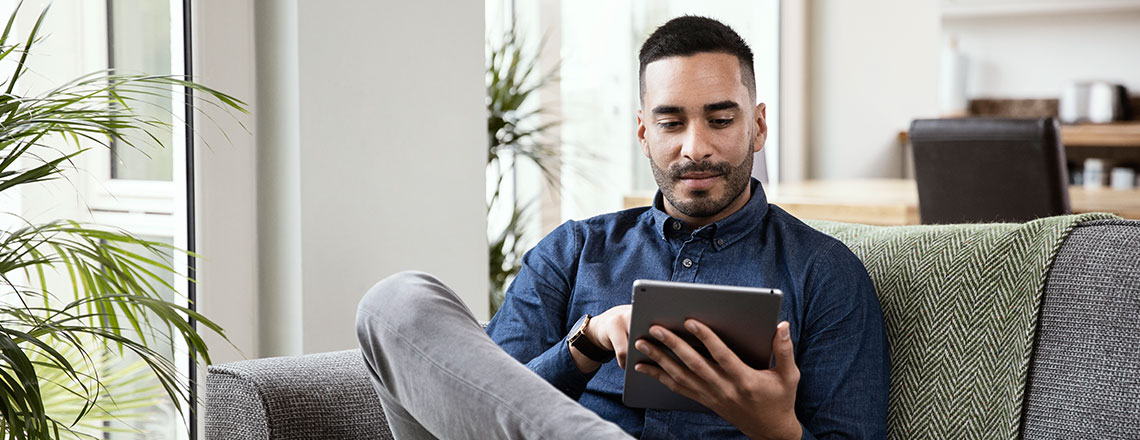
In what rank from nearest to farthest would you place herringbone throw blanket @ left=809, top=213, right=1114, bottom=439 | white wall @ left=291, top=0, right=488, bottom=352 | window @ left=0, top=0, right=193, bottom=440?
herringbone throw blanket @ left=809, top=213, right=1114, bottom=439 < window @ left=0, top=0, right=193, bottom=440 < white wall @ left=291, top=0, right=488, bottom=352

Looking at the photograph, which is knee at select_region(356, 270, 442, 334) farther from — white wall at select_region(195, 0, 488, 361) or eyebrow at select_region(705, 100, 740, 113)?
white wall at select_region(195, 0, 488, 361)

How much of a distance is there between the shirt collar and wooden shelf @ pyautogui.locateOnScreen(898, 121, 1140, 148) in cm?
355

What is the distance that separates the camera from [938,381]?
4.41ft

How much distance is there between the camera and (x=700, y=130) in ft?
4.64

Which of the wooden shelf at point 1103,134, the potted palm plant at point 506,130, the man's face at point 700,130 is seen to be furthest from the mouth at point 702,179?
the wooden shelf at point 1103,134

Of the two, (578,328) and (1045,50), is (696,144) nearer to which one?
(578,328)

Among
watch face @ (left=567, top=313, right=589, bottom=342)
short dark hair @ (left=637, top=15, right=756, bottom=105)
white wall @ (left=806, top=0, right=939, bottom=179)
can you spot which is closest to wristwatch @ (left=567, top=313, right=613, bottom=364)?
watch face @ (left=567, top=313, right=589, bottom=342)

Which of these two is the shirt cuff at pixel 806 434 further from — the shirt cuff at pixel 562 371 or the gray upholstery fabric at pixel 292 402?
the gray upholstery fabric at pixel 292 402

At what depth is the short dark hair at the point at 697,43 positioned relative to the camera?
1.43 meters

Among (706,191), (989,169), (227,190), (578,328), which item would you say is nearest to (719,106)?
(706,191)

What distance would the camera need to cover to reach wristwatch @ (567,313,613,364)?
1.35m

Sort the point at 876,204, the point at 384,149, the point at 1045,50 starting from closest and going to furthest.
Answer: the point at 384,149 → the point at 876,204 → the point at 1045,50

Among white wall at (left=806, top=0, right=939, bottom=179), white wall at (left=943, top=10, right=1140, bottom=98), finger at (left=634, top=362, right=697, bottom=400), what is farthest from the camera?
white wall at (left=943, top=10, right=1140, bottom=98)

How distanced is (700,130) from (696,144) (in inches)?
0.9
